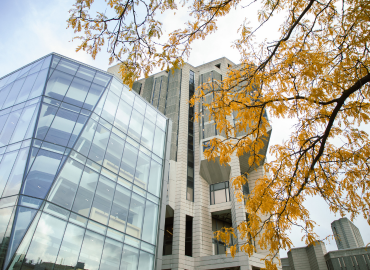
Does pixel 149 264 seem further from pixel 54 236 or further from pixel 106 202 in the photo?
pixel 54 236

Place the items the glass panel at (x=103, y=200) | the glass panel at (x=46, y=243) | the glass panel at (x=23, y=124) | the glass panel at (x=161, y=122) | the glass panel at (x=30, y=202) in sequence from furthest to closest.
Answer: the glass panel at (x=161, y=122), the glass panel at (x=23, y=124), the glass panel at (x=103, y=200), the glass panel at (x=30, y=202), the glass panel at (x=46, y=243)

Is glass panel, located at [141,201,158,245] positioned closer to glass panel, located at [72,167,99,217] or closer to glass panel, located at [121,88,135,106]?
glass panel, located at [72,167,99,217]

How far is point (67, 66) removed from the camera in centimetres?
1800

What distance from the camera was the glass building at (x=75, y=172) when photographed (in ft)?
37.5

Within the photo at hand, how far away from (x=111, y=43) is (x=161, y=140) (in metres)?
17.2

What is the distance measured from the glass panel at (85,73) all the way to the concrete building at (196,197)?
6.65 meters

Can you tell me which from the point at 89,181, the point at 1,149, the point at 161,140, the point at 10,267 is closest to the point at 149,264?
the point at 89,181

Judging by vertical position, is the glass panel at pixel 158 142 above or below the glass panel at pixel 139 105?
below

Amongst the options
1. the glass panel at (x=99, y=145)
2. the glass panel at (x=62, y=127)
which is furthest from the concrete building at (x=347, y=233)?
the glass panel at (x=62, y=127)

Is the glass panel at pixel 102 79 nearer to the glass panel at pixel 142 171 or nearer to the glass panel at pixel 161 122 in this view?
the glass panel at pixel 161 122

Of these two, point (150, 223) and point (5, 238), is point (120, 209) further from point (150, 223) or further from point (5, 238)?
point (5, 238)

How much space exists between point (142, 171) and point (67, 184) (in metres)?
6.18

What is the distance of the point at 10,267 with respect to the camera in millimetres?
9828

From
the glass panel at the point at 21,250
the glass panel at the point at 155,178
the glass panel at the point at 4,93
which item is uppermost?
the glass panel at the point at 4,93
